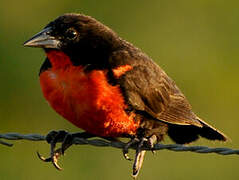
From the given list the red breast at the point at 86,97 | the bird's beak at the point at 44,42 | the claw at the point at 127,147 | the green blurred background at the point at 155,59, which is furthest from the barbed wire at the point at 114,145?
the green blurred background at the point at 155,59

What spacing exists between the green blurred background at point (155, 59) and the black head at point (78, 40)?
2.19 m

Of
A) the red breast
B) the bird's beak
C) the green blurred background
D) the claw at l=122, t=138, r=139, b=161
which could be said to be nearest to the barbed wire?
the claw at l=122, t=138, r=139, b=161

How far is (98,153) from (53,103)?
2.62 metres

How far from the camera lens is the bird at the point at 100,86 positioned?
6711mm

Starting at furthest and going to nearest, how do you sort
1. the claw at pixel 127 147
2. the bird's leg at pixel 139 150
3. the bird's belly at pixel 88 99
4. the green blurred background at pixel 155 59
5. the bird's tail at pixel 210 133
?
the green blurred background at pixel 155 59, the bird's tail at pixel 210 133, the bird's leg at pixel 139 150, the claw at pixel 127 147, the bird's belly at pixel 88 99

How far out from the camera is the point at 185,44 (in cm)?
1170

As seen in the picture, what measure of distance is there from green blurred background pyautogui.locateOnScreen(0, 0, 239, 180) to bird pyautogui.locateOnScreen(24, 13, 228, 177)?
187 centimetres

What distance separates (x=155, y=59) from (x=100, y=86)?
458 centimetres

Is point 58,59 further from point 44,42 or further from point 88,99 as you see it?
point 88,99

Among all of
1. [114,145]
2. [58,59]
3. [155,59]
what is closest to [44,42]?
[58,59]

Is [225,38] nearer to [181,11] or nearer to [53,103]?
[181,11]

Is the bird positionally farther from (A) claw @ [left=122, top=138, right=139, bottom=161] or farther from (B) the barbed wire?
(B) the barbed wire

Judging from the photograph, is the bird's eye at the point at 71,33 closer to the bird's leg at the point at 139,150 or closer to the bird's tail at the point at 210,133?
the bird's leg at the point at 139,150

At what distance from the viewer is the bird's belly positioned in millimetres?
6676
